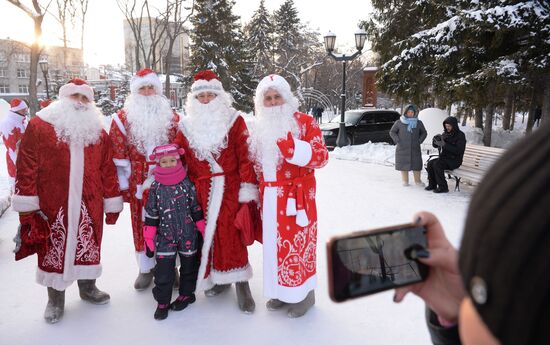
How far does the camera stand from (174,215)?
3.03 metres

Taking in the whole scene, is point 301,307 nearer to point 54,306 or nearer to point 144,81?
point 54,306

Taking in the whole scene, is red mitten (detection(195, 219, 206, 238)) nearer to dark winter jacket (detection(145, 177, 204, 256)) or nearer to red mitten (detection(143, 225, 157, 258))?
dark winter jacket (detection(145, 177, 204, 256))

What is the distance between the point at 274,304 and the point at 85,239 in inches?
64.8

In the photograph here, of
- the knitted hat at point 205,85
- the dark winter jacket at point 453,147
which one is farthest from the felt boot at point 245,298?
the dark winter jacket at point 453,147

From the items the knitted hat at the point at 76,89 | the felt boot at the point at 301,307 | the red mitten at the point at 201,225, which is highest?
the knitted hat at the point at 76,89

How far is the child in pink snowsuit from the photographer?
3.01 meters

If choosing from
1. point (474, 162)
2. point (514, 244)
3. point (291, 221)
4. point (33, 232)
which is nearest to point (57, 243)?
point (33, 232)

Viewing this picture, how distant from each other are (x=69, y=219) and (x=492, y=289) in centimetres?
314

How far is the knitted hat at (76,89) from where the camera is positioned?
3.13 metres

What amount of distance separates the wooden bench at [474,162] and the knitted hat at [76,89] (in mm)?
5946

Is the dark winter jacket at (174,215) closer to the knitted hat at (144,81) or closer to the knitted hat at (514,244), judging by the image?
the knitted hat at (144,81)

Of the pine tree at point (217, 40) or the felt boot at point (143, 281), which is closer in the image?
the felt boot at point (143, 281)

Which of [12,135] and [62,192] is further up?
[12,135]

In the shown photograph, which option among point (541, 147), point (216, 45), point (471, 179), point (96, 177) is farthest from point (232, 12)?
point (541, 147)
